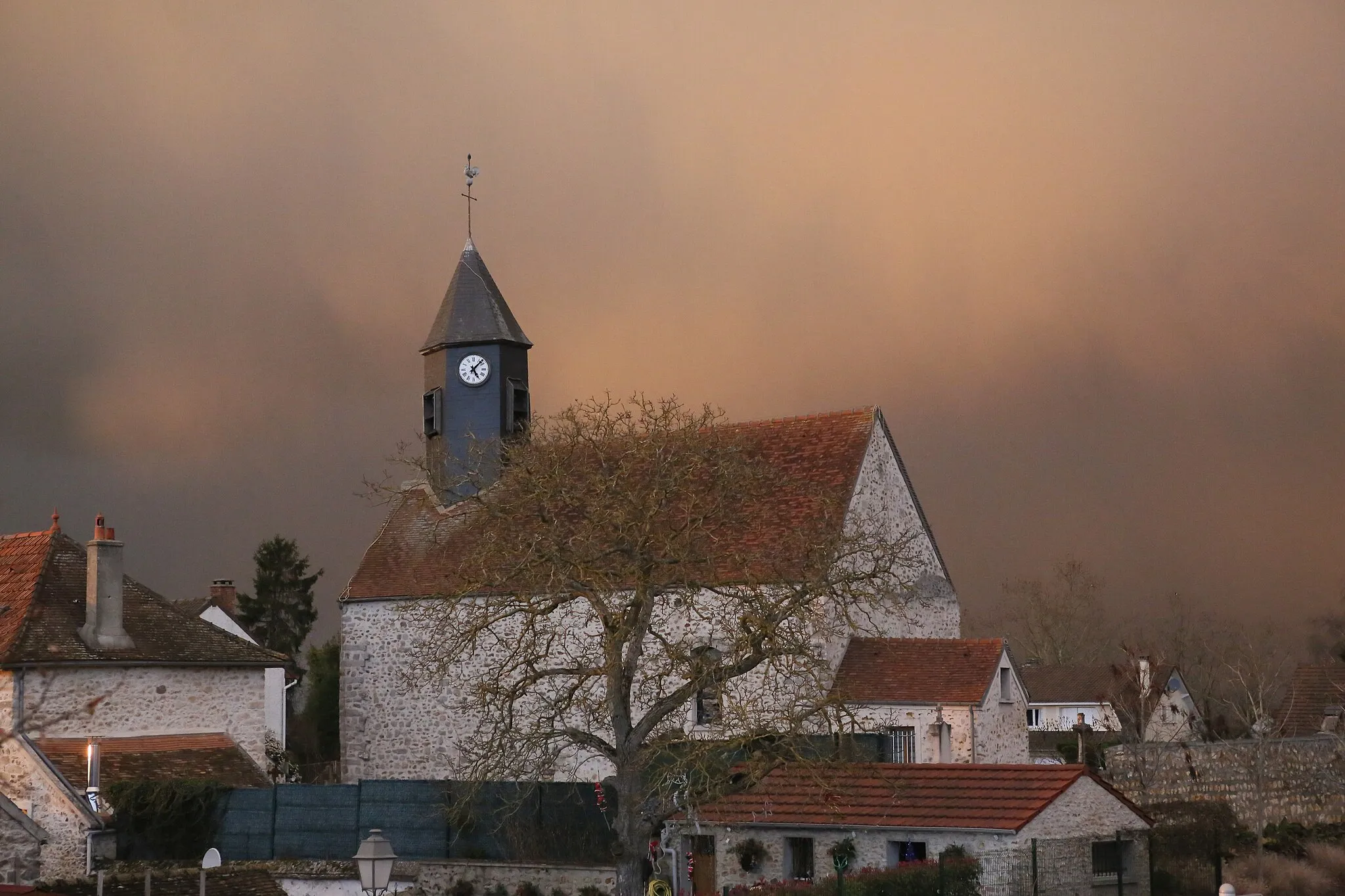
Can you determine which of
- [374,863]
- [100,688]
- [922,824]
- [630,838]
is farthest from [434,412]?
[374,863]

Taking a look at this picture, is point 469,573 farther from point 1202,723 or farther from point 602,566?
point 1202,723

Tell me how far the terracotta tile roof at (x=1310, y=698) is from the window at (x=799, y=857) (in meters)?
26.0

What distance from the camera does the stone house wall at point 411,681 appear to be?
3195cm

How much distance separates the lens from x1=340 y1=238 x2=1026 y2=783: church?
94.1 ft

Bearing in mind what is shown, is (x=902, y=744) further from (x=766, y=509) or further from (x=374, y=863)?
(x=374, y=863)

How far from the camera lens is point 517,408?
1483 inches

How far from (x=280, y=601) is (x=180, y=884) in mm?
42978

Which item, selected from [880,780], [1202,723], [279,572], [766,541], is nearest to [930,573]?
[766,541]

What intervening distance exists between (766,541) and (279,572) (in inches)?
1590

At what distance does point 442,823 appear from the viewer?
84.5 feet

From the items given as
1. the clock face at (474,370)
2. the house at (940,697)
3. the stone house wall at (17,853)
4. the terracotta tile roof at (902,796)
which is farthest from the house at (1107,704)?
the stone house wall at (17,853)

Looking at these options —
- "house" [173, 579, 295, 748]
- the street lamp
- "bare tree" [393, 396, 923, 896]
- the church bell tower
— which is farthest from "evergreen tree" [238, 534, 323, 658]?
the street lamp

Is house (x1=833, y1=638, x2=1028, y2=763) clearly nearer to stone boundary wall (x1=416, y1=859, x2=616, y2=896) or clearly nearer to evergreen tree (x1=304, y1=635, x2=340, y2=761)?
stone boundary wall (x1=416, y1=859, x2=616, y2=896)

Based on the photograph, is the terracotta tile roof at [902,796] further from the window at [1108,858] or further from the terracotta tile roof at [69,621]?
the terracotta tile roof at [69,621]
